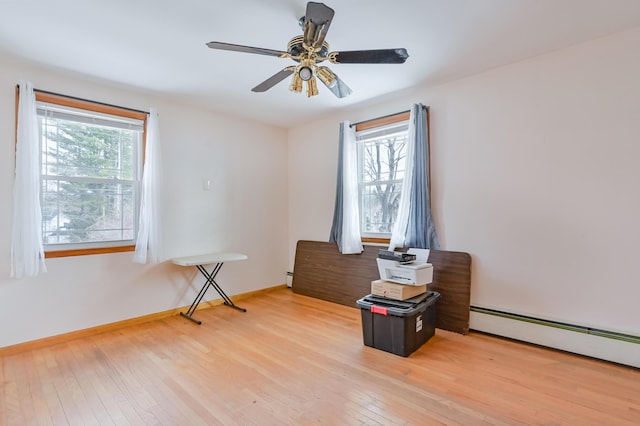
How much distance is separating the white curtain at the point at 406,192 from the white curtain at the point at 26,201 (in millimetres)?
3246

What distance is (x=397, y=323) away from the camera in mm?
2471

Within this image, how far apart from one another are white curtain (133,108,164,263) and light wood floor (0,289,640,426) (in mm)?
783

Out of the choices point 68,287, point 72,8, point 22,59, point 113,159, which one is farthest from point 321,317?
point 22,59

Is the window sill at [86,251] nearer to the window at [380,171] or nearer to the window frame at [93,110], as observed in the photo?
the window frame at [93,110]

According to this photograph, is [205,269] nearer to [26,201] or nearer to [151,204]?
[151,204]

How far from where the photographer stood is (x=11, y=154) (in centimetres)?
262

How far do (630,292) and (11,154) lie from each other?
4985mm

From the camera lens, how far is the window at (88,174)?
281cm

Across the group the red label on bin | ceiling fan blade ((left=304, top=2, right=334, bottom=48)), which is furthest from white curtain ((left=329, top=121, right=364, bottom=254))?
ceiling fan blade ((left=304, top=2, right=334, bottom=48))

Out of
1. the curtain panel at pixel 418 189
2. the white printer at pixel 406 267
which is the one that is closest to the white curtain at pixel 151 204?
the white printer at pixel 406 267

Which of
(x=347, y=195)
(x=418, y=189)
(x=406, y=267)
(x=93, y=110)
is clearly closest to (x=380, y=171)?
(x=347, y=195)

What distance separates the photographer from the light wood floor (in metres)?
1.75

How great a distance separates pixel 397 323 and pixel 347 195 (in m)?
1.72

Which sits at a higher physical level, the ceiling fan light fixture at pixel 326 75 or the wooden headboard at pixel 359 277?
the ceiling fan light fixture at pixel 326 75
